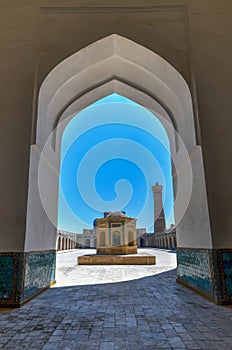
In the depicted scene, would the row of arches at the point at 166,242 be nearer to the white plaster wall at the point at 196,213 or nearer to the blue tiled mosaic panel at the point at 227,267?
the white plaster wall at the point at 196,213

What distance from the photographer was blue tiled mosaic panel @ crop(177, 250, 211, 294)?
3.98m

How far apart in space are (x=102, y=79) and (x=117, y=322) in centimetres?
527

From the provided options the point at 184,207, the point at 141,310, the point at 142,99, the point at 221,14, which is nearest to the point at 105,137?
the point at 142,99

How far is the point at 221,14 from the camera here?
5113mm

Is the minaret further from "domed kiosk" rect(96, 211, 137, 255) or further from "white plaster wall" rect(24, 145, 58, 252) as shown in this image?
"white plaster wall" rect(24, 145, 58, 252)

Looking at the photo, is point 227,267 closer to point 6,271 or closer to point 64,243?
point 6,271

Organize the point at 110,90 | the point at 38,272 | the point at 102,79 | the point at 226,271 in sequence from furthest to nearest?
the point at 110,90, the point at 102,79, the point at 38,272, the point at 226,271

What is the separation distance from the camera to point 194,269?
4.51 m

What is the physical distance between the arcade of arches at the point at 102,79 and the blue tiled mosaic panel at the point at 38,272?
2 cm

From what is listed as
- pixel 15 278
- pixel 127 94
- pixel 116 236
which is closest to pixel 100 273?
pixel 15 278

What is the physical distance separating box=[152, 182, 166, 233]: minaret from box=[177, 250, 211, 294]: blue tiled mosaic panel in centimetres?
2724

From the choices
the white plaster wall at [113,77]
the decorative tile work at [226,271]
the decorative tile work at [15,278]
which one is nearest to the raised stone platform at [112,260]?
the decorative tile work at [15,278]

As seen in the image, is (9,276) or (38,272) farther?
(38,272)

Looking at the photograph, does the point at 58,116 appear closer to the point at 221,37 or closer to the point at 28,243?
the point at 28,243
